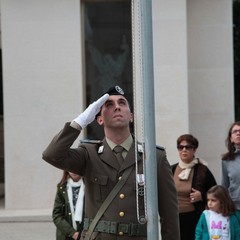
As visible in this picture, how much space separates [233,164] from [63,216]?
5.97 feet

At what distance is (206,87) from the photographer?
11180 mm

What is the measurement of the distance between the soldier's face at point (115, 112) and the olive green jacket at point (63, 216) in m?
2.66

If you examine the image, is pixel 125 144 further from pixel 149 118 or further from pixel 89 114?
pixel 149 118

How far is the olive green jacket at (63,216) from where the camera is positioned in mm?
6062

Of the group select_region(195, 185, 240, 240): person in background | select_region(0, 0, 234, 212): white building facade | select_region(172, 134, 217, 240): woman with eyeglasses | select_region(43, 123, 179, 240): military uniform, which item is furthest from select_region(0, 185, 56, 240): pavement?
select_region(43, 123, 179, 240): military uniform

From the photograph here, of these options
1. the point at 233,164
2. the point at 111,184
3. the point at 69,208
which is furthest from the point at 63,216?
the point at 111,184

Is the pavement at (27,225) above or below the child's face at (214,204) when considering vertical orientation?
below

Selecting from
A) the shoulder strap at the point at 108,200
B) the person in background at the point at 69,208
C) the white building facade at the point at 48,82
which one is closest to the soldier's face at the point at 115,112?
the shoulder strap at the point at 108,200

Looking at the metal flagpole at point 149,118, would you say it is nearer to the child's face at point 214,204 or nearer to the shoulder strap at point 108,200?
the shoulder strap at point 108,200

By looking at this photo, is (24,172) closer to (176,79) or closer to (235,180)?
(176,79)

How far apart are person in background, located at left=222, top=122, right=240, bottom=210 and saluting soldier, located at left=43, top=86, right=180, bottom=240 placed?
2541 mm

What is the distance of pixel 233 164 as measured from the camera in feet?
20.3

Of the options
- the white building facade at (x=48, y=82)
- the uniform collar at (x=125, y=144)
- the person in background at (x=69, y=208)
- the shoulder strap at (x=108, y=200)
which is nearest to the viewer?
the shoulder strap at (x=108, y=200)

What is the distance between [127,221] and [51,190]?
7085 millimetres
